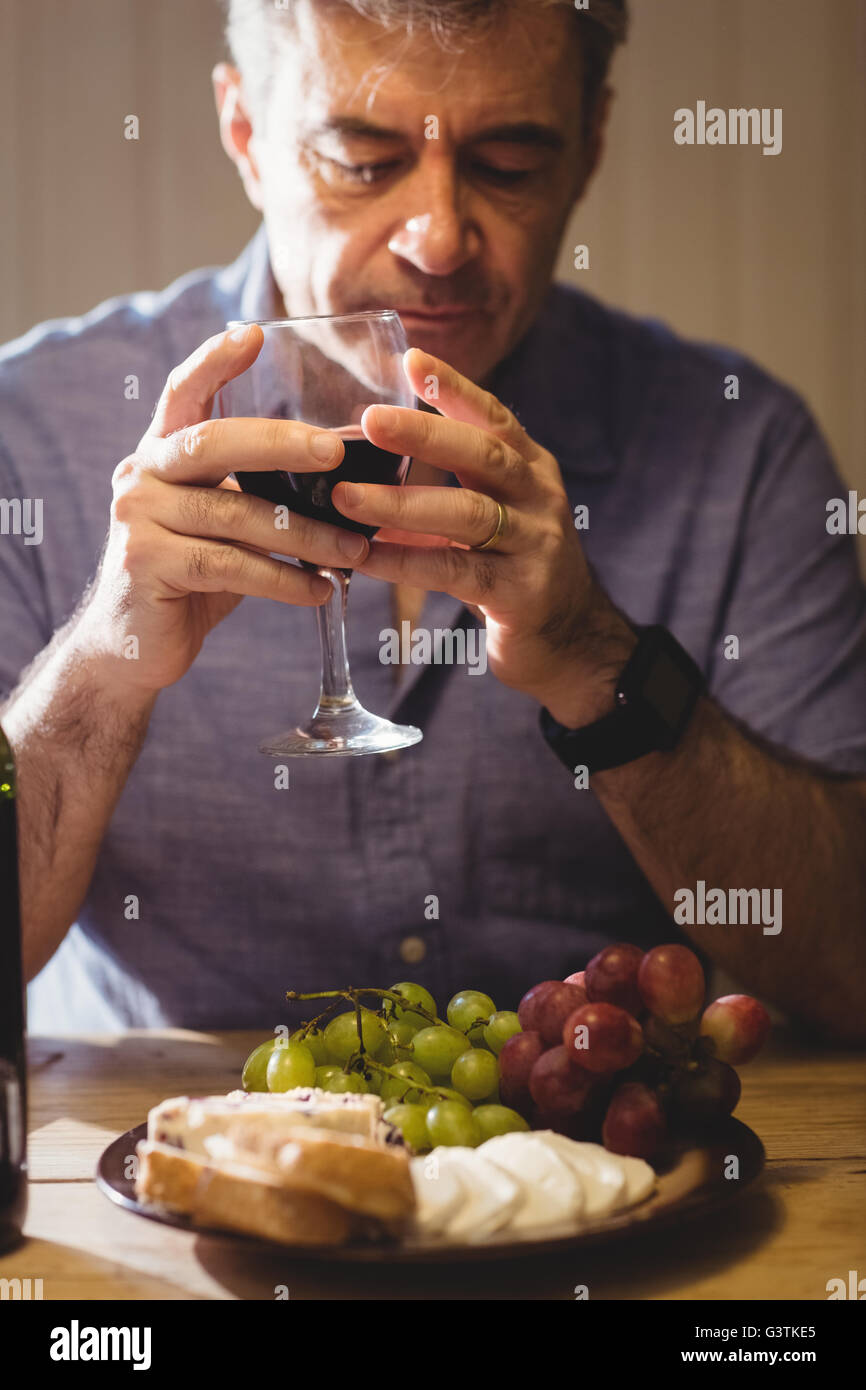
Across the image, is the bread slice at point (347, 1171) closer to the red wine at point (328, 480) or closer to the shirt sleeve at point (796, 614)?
the red wine at point (328, 480)

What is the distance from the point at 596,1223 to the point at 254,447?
1.59 feet

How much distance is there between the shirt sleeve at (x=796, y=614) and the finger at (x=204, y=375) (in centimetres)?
85

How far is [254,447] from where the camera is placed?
2.61 feet

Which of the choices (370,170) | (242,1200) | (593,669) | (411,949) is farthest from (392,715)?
(242,1200)

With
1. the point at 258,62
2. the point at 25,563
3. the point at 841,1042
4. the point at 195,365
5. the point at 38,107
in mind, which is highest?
the point at 38,107

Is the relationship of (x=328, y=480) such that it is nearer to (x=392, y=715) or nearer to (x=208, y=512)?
(x=208, y=512)

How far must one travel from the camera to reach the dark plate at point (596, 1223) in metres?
0.57

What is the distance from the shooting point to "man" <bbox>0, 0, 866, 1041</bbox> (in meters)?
1.13

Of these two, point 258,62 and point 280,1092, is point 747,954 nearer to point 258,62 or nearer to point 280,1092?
point 280,1092

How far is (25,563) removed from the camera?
5.20 ft

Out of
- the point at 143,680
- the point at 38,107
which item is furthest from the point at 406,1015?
the point at 38,107

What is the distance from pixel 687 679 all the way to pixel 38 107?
58.5 inches

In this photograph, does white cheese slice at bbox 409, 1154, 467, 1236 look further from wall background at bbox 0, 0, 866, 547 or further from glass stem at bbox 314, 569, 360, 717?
wall background at bbox 0, 0, 866, 547

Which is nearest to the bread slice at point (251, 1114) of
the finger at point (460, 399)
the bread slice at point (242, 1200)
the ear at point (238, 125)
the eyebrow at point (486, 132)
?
the bread slice at point (242, 1200)
